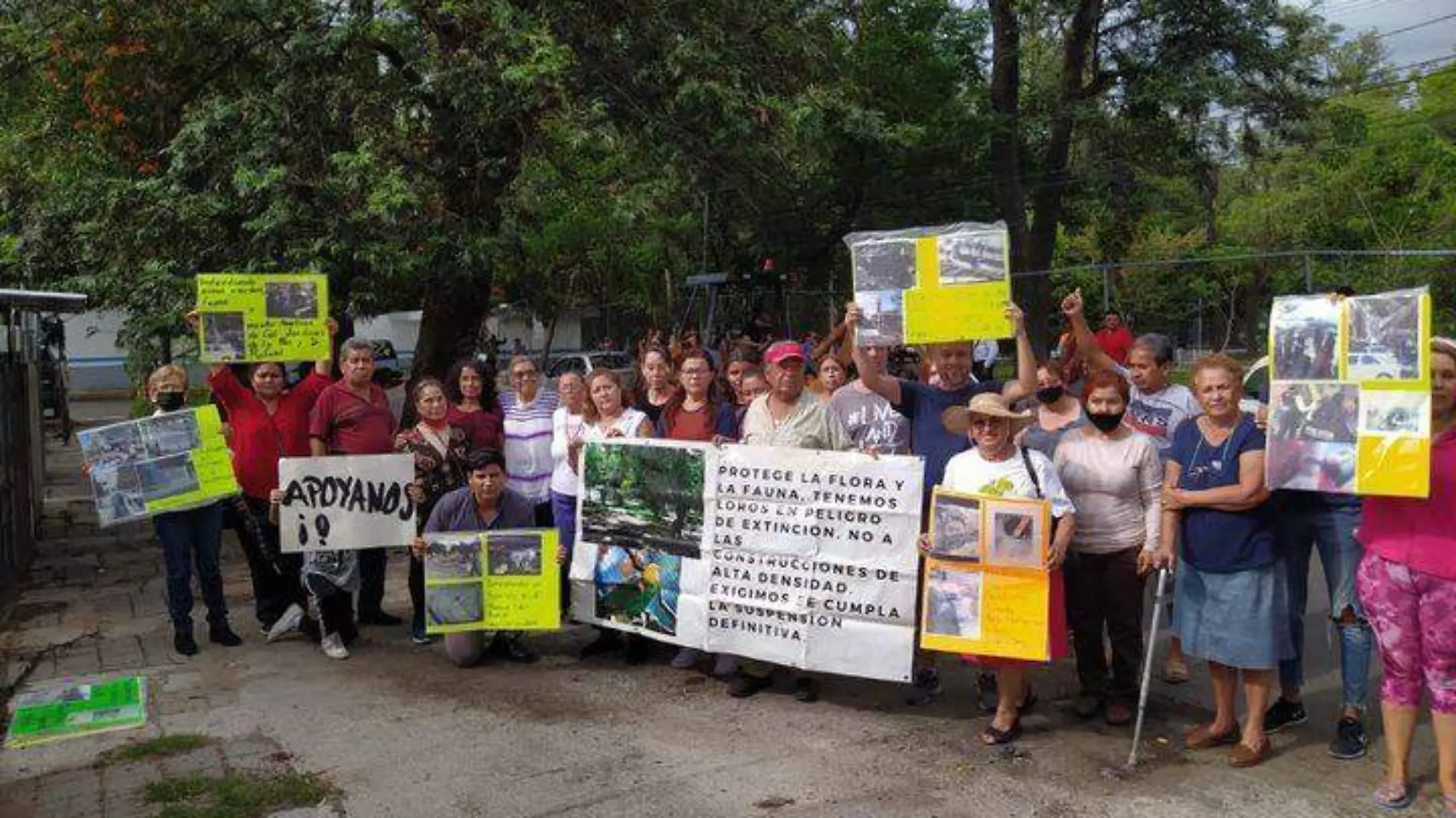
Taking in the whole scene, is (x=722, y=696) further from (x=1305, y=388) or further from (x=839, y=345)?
(x=1305, y=388)

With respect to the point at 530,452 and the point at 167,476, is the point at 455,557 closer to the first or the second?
the point at 530,452

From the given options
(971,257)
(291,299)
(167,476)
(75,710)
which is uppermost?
(971,257)

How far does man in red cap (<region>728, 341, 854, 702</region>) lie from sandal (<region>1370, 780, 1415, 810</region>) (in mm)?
2470

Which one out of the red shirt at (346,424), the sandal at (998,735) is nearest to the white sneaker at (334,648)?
the red shirt at (346,424)

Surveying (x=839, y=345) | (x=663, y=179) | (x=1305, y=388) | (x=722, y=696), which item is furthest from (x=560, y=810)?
(x=663, y=179)

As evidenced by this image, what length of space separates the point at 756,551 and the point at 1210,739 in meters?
2.21

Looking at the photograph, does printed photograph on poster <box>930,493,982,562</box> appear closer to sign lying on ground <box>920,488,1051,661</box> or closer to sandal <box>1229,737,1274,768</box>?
sign lying on ground <box>920,488,1051,661</box>

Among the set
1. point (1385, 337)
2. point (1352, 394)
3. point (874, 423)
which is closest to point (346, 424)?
point (874, 423)

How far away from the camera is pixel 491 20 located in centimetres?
945

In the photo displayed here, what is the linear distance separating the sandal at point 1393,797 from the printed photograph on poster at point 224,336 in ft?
20.2

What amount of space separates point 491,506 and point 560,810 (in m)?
2.28

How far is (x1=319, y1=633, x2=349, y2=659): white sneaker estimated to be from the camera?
6535 millimetres

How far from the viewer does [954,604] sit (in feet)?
16.4

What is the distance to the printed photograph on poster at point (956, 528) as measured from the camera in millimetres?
4934
